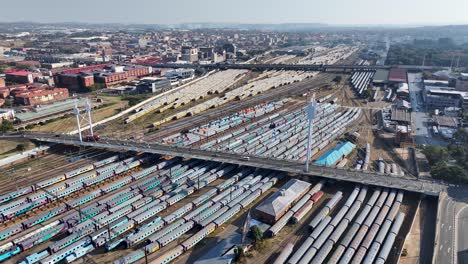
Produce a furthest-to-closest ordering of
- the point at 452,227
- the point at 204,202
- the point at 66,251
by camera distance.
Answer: the point at 204,202 < the point at 452,227 < the point at 66,251

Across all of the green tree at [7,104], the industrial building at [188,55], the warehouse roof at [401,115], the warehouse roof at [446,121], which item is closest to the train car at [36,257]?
the green tree at [7,104]

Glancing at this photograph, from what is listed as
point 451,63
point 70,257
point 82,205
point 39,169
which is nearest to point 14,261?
point 70,257

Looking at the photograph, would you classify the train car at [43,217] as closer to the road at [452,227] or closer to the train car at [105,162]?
the train car at [105,162]

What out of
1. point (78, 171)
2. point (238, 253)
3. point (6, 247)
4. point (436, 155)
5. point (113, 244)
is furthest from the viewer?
point (436, 155)

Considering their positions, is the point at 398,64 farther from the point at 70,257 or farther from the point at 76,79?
the point at 70,257

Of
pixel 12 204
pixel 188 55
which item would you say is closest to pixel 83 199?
pixel 12 204

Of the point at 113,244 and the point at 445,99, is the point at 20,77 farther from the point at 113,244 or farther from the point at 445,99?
the point at 445,99

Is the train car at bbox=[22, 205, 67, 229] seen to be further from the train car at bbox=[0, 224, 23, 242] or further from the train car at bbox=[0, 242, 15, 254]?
the train car at bbox=[0, 242, 15, 254]
